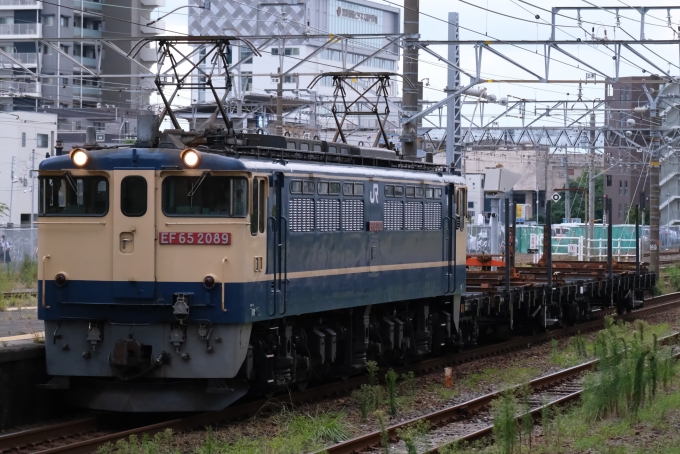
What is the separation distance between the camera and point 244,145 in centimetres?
1419

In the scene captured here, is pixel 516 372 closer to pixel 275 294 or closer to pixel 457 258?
pixel 457 258

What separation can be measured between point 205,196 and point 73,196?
5.55ft

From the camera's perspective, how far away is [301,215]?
48.6 ft

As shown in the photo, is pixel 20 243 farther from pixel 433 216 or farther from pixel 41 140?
pixel 41 140

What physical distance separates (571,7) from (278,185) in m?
15.9

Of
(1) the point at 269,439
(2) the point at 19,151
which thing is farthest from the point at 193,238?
(2) the point at 19,151

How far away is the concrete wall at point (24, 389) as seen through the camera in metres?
13.2

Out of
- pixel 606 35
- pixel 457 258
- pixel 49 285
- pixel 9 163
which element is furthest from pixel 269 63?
pixel 49 285

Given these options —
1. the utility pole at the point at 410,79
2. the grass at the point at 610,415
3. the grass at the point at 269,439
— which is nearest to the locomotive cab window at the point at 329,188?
the grass at the point at 269,439

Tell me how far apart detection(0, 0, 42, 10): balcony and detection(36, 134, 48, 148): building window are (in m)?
22.6

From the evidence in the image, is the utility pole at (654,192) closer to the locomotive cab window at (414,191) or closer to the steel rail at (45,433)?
the locomotive cab window at (414,191)

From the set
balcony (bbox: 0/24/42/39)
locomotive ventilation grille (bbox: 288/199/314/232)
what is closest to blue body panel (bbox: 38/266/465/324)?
locomotive ventilation grille (bbox: 288/199/314/232)

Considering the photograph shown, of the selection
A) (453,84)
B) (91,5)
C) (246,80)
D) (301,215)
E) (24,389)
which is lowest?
(24,389)

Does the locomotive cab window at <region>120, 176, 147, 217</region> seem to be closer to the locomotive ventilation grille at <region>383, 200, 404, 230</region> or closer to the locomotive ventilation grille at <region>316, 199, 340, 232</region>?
the locomotive ventilation grille at <region>316, 199, 340, 232</region>
